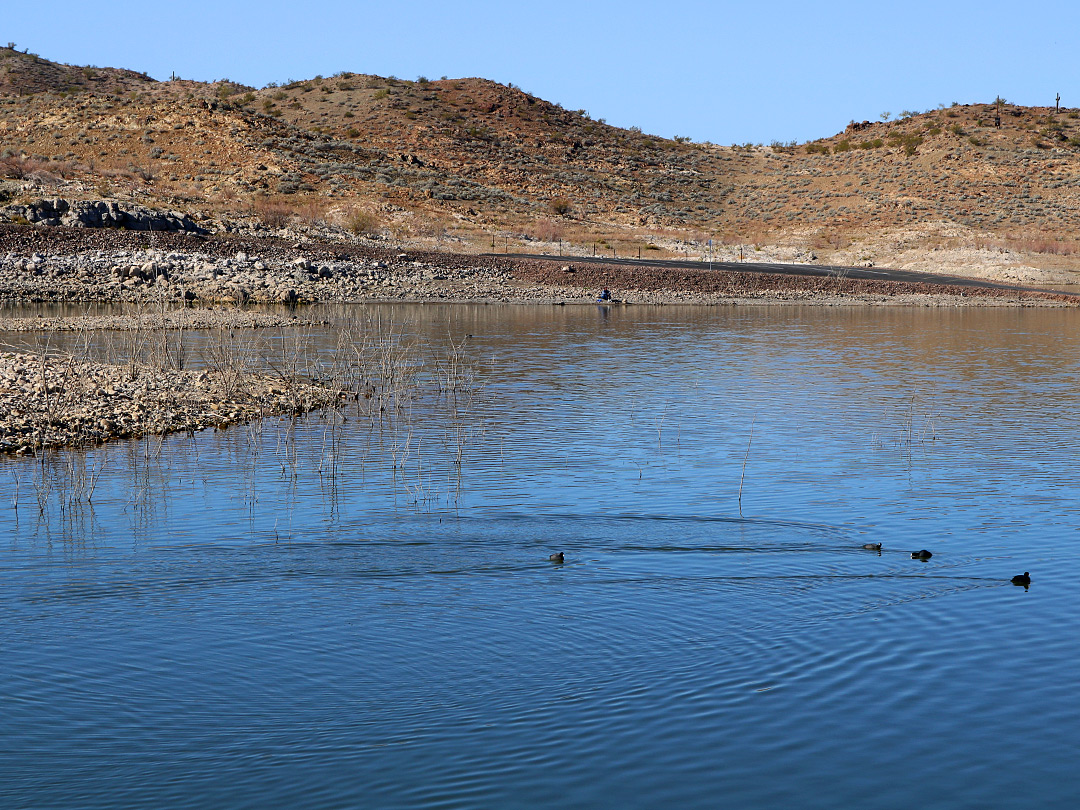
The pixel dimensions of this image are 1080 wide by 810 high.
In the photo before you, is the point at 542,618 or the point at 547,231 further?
the point at 547,231

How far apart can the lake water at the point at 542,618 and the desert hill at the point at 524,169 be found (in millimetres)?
44283

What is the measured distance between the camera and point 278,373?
20.9 metres

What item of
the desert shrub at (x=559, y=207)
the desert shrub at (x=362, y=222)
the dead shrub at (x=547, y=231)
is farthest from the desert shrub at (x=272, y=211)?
the desert shrub at (x=559, y=207)

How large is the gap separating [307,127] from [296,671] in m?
93.3

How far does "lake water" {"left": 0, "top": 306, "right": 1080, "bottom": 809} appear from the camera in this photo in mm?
6688

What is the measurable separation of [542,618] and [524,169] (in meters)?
84.2

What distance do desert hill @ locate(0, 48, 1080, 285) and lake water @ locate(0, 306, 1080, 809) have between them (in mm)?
44283

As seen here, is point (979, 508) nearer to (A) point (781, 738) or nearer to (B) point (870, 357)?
(A) point (781, 738)

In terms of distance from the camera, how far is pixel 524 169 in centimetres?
9094

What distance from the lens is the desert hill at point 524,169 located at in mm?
67312

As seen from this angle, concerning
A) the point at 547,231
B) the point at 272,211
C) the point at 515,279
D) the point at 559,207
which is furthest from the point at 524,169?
the point at 515,279

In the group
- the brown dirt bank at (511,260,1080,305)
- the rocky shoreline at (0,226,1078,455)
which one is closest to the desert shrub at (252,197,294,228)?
the rocky shoreline at (0,226,1078,455)

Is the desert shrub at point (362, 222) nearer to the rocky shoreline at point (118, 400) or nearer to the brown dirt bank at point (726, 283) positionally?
the brown dirt bank at point (726, 283)

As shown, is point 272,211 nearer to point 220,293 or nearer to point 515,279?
point 515,279
